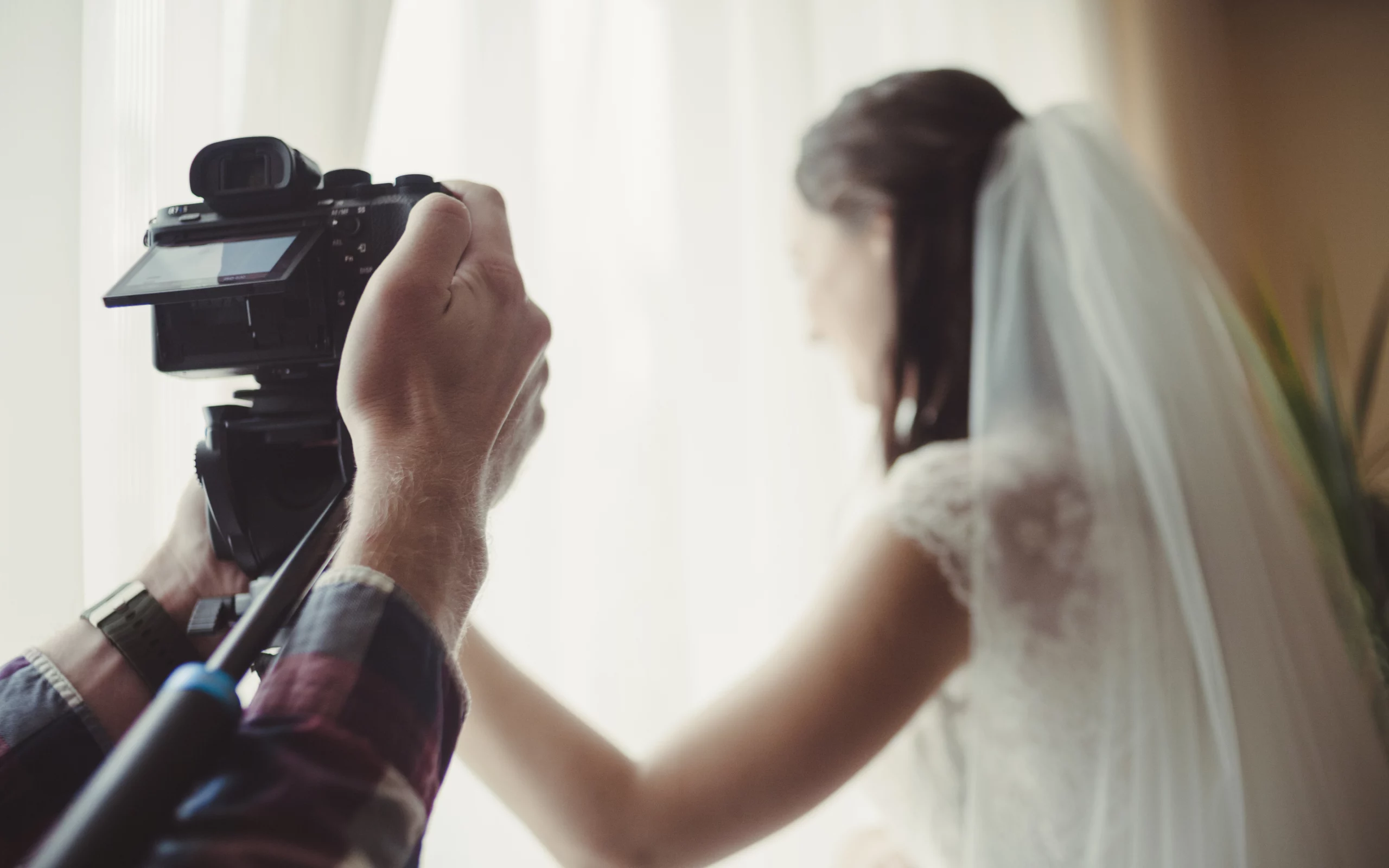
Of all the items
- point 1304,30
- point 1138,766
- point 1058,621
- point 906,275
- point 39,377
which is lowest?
point 1138,766

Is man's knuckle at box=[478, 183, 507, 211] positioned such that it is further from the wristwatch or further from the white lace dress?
the white lace dress

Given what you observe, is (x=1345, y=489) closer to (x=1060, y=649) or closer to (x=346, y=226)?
(x=1060, y=649)

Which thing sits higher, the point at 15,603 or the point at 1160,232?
the point at 1160,232

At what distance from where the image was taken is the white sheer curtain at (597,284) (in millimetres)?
663

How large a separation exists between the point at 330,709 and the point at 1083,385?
2.52ft

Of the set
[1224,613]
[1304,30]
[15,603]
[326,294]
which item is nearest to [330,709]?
[326,294]

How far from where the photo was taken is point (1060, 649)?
777 mm

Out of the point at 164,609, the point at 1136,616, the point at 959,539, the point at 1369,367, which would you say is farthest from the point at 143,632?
the point at 1369,367

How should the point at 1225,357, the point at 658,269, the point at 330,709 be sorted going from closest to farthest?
1. the point at 330,709
2. the point at 1225,357
3. the point at 658,269

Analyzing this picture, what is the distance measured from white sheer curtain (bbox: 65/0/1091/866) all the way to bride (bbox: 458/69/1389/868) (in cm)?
28

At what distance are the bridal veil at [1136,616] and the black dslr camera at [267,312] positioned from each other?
1.85 ft

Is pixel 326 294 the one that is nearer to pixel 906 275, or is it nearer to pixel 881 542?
pixel 881 542

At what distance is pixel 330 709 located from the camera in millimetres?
287

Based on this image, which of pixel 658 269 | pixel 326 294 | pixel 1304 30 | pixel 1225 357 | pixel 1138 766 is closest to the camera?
pixel 326 294
